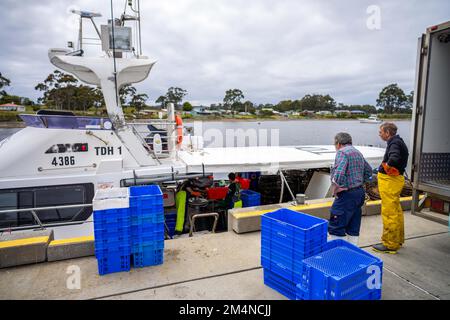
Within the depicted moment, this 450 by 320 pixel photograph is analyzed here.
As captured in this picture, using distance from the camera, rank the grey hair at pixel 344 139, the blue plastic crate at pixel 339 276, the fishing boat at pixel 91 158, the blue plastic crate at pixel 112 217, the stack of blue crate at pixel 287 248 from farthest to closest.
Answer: the fishing boat at pixel 91 158
the grey hair at pixel 344 139
the blue plastic crate at pixel 112 217
the stack of blue crate at pixel 287 248
the blue plastic crate at pixel 339 276

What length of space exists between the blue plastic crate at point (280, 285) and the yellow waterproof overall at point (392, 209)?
73.8 inches

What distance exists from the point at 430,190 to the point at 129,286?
3.99 metres

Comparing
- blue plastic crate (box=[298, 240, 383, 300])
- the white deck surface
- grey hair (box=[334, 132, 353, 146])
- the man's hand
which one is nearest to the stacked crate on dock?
blue plastic crate (box=[298, 240, 383, 300])

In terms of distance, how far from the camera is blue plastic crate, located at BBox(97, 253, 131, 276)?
11.9 feet

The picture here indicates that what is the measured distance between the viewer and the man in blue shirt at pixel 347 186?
3.77 metres

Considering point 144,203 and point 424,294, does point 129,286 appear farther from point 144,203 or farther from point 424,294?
point 424,294

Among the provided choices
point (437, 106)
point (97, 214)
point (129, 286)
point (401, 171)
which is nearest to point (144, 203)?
point (97, 214)

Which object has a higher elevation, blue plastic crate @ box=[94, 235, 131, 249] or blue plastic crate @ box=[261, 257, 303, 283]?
blue plastic crate @ box=[94, 235, 131, 249]

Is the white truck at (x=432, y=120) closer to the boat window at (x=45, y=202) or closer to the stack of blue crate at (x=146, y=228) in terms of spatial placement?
the stack of blue crate at (x=146, y=228)

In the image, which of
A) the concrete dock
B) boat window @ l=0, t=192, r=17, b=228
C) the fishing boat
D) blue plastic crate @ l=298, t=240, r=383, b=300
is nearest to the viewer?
blue plastic crate @ l=298, t=240, r=383, b=300

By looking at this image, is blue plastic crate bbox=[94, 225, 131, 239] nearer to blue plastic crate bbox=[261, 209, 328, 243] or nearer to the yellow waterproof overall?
blue plastic crate bbox=[261, 209, 328, 243]

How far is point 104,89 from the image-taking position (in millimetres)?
6836

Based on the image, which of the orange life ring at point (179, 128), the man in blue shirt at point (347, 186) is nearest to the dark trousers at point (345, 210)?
the man in blue shirt at point (347, 186)

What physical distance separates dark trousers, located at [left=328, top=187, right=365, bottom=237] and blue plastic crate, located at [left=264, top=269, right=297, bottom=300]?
1.07 m
